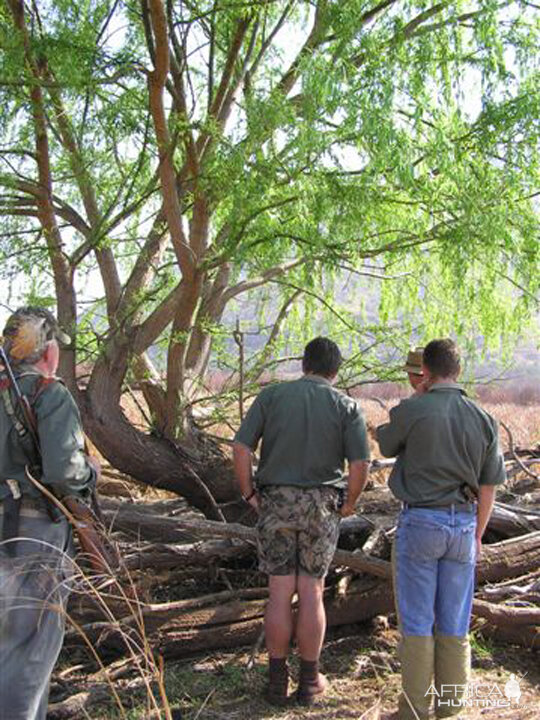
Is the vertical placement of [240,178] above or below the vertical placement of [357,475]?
above

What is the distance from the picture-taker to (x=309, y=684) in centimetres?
422

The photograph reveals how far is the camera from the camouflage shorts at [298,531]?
167 inches

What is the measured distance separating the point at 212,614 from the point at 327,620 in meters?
0.69

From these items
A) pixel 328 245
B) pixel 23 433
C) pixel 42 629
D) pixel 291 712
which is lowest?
pixel 291 712

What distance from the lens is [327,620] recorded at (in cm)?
496

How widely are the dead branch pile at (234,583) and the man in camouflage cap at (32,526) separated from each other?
3.40 ft

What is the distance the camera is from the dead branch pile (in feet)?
15.1

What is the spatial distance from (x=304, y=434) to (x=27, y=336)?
1.49 metres

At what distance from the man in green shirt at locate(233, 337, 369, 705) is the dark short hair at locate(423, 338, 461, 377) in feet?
1.56

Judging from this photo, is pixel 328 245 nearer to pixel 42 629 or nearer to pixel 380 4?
pixel 380 4

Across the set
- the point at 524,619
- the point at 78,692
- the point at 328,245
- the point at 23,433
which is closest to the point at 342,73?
the point at 328,245

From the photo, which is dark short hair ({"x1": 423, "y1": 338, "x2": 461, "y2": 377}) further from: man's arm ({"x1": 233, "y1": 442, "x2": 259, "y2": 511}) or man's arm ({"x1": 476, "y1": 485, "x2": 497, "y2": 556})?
man's arm ({"x1": 233, "y1": 442, "x2": 259, "y2": 511})

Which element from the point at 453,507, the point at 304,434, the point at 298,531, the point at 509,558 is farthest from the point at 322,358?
the point at 509,558

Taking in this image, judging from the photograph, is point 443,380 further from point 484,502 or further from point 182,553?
point 182,553
